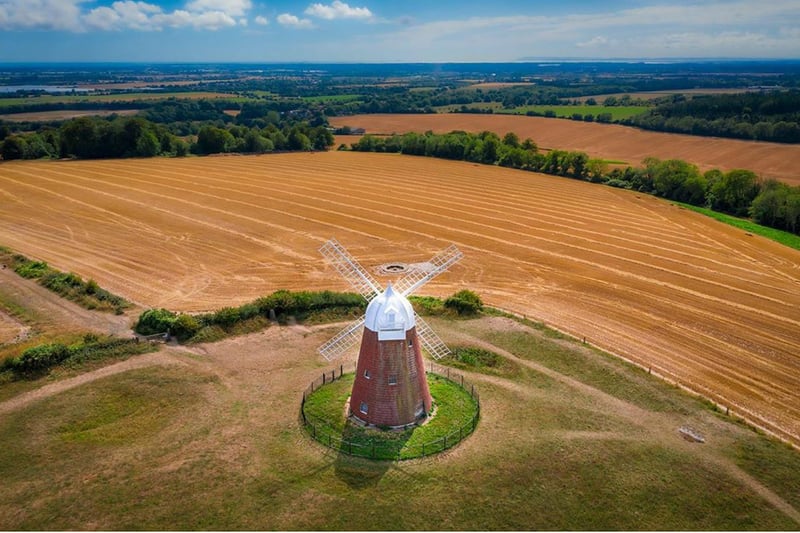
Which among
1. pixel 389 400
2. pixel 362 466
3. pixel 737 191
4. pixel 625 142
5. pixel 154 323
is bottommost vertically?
pixel 362 466

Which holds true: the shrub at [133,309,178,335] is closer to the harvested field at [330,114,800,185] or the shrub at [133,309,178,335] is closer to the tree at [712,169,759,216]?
the tree at [712,169,759,216]

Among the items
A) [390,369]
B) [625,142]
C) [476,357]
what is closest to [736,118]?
[625,142]

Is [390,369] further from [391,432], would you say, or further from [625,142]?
[625,142]

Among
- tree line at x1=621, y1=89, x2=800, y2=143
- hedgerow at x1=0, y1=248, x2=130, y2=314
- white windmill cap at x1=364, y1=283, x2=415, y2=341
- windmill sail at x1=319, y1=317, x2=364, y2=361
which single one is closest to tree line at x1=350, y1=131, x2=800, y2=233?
tree line at x1=621, y1=89, x2=800, y2=143

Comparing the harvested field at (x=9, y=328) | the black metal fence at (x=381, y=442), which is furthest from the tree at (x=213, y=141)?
the black metal fence at (x=381, y=442)

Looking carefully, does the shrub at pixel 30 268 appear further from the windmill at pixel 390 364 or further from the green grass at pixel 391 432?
the windmill at pixel 390 364

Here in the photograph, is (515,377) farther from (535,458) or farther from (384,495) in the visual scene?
(384,495)

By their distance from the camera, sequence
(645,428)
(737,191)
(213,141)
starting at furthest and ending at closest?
(213,141), (737,191), (645,428)
